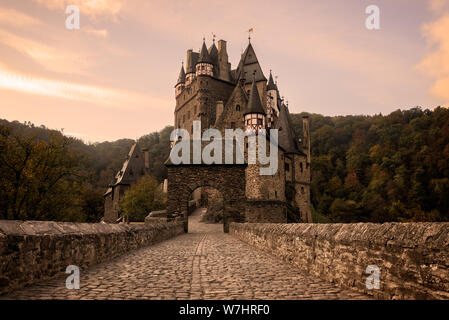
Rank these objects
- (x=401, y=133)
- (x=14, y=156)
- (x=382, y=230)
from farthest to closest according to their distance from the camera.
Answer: (x=401, y=133)
(x=14, y=156)
(x=382, y=230)

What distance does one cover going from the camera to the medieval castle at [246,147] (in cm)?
2238

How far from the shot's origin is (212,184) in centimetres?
2239

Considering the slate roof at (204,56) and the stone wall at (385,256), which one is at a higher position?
the slate roof at (204,56)

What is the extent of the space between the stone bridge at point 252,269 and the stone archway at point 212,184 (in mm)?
15247

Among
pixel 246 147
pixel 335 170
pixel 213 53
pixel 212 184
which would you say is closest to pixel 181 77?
pixel 213 53

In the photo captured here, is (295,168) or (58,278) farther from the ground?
(295,168)

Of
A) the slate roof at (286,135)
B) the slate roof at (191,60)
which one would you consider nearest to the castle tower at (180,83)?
the slate roof at (191,60)

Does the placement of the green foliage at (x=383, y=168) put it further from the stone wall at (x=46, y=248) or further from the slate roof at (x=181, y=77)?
the stone wall at (x=46, y=248)

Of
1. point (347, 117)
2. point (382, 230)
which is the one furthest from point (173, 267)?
point (347, 117)

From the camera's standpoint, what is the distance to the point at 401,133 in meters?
63.2

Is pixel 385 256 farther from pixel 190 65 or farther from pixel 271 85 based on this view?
pixel 190 65

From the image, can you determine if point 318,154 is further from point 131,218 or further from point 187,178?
point 187,178

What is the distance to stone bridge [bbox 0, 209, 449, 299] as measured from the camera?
3.00 metres

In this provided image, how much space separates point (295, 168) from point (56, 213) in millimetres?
30909
